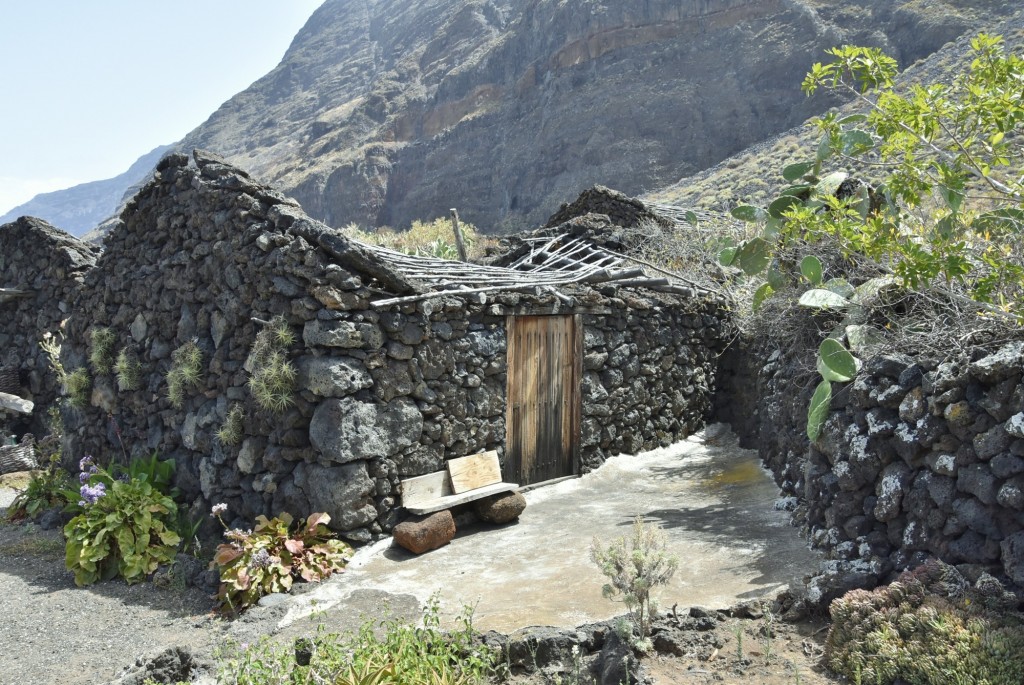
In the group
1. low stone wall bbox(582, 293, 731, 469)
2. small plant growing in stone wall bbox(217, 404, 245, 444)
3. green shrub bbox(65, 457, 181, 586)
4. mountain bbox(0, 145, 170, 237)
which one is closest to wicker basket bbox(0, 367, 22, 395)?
green shrub bbox(65, 457, 181, 586)

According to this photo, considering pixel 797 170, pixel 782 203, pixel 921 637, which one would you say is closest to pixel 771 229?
pixel 782 203

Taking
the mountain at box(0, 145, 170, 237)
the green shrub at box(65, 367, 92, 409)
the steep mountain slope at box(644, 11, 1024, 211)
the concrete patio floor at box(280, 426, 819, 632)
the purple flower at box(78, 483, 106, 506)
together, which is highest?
the mountain at box(0, 145, 170, 237)

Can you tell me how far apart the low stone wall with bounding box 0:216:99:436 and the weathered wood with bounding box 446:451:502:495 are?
7.15 meters

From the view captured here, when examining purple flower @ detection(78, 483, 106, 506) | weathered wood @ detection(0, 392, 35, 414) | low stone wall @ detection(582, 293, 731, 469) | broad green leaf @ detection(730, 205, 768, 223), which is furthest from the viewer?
weathered wood @ detection(0, 392, 35, 414)

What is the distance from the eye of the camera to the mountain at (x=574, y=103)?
1540 inches

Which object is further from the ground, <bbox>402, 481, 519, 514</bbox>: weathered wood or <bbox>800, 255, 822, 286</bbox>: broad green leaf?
<bbox>800, 255, 822, 286</bbox>: broad green leaf

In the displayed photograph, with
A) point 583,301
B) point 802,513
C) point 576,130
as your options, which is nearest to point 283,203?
point 583,301

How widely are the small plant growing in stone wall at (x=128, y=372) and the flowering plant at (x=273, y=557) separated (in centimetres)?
221

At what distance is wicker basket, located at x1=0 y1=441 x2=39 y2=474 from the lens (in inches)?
422

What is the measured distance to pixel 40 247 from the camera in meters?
11.6

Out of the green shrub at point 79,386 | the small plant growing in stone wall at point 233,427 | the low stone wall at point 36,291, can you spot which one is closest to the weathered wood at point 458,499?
the small plant growing in stone wall at point 233,427

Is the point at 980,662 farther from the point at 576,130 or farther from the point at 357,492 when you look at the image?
the point at 576,130

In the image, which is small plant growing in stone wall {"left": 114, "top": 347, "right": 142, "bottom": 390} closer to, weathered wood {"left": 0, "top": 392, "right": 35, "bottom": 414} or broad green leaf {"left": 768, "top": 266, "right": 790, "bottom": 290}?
weathered wood {"left": 0, "top": 392, "right": 35, "bottom": 414}

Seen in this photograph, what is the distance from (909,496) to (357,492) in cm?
402
